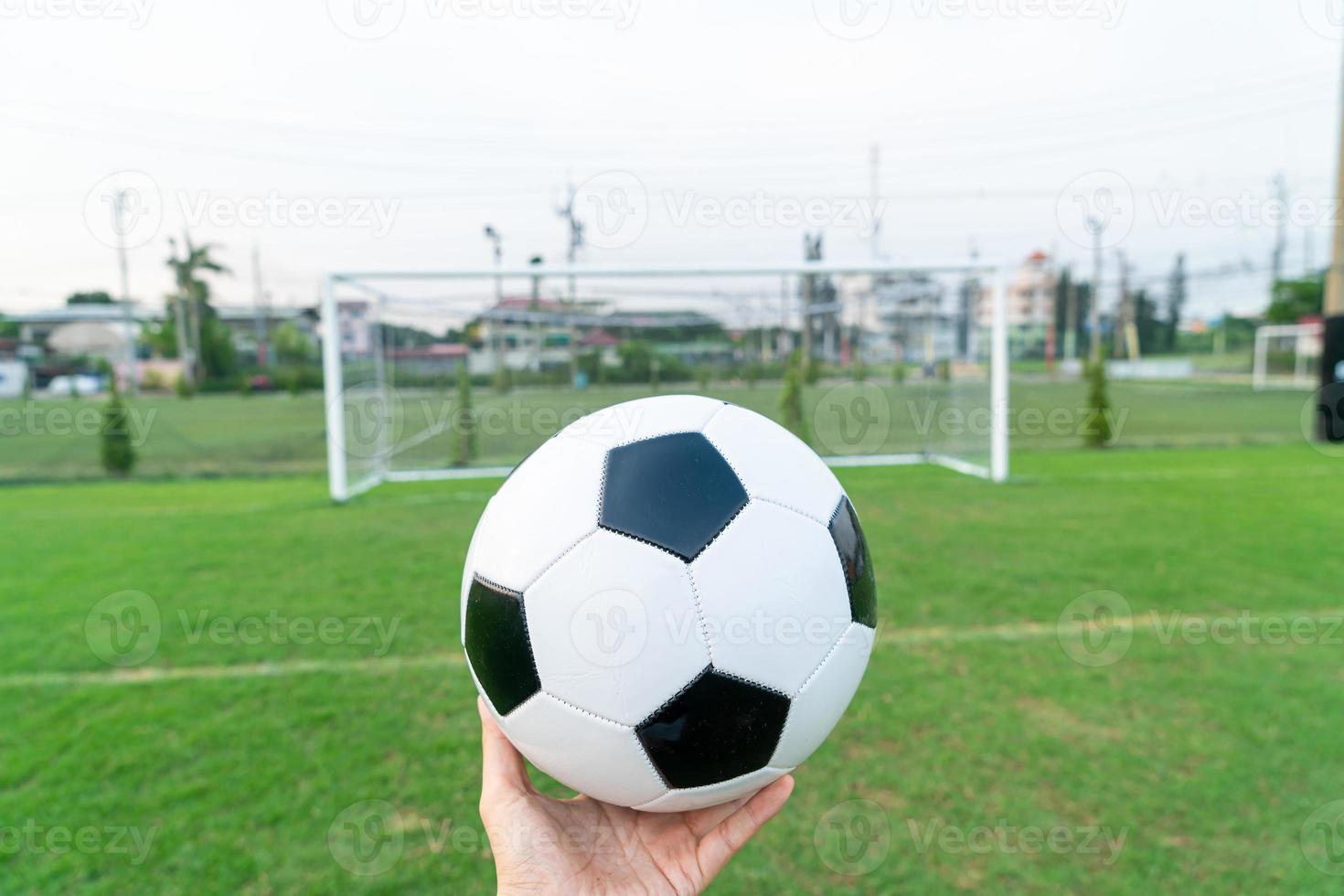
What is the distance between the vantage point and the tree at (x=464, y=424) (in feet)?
32.6

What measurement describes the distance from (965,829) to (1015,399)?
21.2 m

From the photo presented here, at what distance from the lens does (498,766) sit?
143 cm

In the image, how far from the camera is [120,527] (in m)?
7.28

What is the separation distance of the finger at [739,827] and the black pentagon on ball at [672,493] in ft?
1.82

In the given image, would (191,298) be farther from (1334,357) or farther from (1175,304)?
(1175,304)

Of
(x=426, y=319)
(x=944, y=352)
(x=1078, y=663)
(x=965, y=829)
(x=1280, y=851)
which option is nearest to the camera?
(x=1280, y=851)

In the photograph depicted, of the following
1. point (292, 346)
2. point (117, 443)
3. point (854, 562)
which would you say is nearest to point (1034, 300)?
point (292, 346)

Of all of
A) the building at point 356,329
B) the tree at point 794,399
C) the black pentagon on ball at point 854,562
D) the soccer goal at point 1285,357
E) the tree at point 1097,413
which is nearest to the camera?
the black pentagon on ball at point 854,562

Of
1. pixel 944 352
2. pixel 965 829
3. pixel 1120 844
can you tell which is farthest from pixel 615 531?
pixel 944 352

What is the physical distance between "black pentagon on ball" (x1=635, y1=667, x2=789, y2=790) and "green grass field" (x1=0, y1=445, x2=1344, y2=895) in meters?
1.23

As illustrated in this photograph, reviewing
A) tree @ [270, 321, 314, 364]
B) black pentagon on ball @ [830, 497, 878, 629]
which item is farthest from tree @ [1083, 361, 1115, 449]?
tree @ [270, 321, 314, 364]

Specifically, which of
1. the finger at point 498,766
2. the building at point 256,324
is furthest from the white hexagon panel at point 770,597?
the building at point 256,324

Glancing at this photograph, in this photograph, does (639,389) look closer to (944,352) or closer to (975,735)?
(944,352)

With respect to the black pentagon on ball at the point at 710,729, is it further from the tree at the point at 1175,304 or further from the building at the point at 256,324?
the tree at the point at 1175,304
